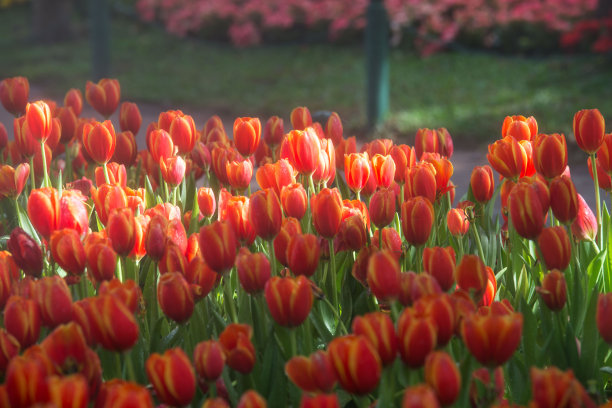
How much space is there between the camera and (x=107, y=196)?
1734 millimetres

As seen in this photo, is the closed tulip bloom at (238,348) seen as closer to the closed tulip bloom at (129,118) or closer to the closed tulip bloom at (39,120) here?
the closed tulip bloom at (39,120)

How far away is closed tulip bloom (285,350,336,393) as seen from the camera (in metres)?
1.19

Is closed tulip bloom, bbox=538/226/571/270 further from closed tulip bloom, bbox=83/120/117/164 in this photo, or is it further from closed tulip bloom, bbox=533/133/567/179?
closed tulip bloom, bbox=83/120/117/164

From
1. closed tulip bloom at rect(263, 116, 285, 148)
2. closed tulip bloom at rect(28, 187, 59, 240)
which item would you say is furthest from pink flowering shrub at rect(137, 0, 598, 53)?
closed tulip bloom at rect(28, 187, 59, 240)

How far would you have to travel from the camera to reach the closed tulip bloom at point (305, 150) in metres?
1.88

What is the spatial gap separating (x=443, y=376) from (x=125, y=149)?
5.10 feet

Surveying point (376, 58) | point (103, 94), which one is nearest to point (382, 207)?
point (103, 94)

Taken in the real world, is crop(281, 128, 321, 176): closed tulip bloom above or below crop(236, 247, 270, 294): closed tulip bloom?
above

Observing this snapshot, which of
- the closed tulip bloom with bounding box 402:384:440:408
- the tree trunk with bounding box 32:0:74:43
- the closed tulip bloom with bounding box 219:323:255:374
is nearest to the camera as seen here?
the closed tulip bloom with bounding box 402:384:440:408

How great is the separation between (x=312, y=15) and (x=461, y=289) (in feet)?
35.5

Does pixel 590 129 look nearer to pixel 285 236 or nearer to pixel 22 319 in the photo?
pixel 285 236

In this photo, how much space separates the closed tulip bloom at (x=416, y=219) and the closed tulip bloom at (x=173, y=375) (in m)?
0.61

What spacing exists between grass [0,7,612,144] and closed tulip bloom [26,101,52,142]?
500 cm

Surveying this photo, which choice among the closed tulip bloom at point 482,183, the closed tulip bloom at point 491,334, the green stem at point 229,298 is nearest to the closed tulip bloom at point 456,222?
the closed tulip bloom at point 482,183
